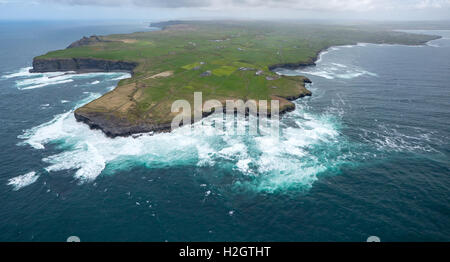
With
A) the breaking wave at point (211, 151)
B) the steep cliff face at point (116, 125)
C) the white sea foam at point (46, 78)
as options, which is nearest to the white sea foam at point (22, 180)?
the breaking wave at point (211, 151)

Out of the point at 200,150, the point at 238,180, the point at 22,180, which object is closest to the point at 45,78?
the point at 22,180

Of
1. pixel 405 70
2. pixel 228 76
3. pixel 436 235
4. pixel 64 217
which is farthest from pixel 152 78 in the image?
pixel 405 70

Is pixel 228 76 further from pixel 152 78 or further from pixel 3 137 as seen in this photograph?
pixel 3 137

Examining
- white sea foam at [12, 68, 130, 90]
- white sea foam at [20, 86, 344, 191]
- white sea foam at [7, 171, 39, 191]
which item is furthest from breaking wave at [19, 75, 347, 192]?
white sea foam at [12, 68, 130, 90]

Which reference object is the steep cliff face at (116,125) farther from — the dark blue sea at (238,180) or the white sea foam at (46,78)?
the white sea foam at (46,78)

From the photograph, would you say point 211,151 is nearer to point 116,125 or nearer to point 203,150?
point 203,150

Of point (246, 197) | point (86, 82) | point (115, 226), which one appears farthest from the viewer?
point (86, 82)
